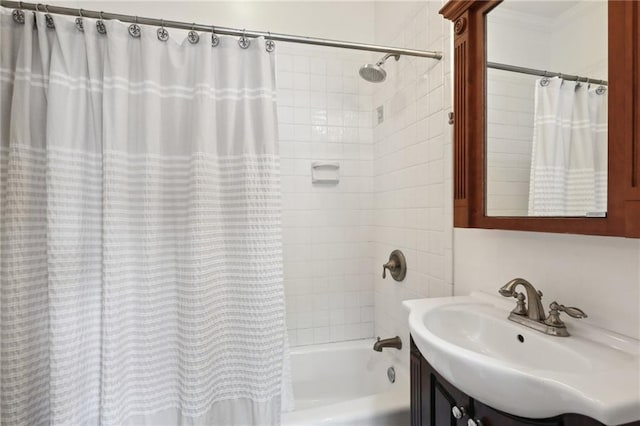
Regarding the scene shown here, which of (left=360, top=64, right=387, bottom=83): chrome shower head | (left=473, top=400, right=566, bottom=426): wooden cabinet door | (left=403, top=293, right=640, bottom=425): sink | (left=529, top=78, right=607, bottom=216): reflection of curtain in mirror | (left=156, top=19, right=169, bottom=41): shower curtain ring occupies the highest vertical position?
(left=360, top=64, right=387, bottom=83): chrome shower head

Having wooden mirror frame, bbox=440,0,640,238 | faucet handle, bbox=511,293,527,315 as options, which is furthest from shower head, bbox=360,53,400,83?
faucet handle, bbox=511,293,527,315

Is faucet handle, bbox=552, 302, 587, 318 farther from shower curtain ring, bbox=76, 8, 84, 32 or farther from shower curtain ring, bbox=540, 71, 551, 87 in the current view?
shower curtain ring, bbox=76, 8, 84, 32

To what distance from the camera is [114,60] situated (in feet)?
3.59

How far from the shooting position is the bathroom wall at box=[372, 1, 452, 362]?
135 centimetres

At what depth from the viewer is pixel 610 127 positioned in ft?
2.22

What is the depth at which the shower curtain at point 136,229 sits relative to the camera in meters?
1.04

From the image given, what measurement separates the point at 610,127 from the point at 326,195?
57.3 inches

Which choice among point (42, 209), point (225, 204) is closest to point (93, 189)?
point (42, 209)

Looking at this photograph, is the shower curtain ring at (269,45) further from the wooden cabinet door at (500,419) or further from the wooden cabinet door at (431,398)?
the wooden cabinet door at (500,419)

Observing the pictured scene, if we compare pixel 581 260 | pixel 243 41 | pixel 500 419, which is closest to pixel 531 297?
pixel 581 260

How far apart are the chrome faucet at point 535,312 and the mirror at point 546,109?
0.21 meters

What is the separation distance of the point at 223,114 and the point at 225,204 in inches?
13.7

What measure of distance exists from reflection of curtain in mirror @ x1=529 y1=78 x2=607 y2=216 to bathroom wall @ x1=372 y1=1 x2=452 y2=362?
405mm

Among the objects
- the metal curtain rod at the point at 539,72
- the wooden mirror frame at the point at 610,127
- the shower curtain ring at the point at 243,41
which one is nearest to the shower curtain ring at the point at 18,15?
the shower curtain ring at the point at 243,41
